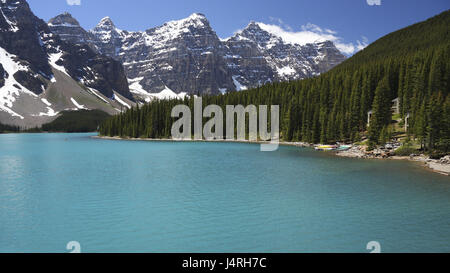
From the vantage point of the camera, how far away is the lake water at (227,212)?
18.2 meters

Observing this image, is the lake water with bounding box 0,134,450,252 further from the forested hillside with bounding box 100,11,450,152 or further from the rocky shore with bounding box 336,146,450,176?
the forested hillside with bounding box 100,11,450,152

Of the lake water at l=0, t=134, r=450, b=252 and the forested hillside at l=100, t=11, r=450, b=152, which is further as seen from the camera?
the forested hillside at l=100, t=11, r=450, b=152

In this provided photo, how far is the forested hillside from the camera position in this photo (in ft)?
219

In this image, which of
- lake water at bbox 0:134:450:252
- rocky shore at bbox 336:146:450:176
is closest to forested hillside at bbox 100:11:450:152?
rocky shore at bbox 336:146:450:176

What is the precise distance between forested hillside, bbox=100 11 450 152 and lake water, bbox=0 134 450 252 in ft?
99.1


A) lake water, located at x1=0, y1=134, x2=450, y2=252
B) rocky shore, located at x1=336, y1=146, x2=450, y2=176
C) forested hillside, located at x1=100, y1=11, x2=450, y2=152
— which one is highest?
forested hillside, located at x1=100, y1=11, x2=450, y2=152

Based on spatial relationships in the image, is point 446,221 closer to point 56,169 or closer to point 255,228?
point 255,228

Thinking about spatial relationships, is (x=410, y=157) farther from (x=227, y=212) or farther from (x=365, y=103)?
(x=227, y=212)

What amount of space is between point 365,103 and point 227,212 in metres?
89.5

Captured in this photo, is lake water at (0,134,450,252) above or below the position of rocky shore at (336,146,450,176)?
below

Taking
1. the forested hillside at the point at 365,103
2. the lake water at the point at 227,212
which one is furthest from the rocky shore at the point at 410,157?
the forested hillside at the point at 365,103

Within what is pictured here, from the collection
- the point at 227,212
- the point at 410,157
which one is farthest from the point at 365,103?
the point at 227,212
